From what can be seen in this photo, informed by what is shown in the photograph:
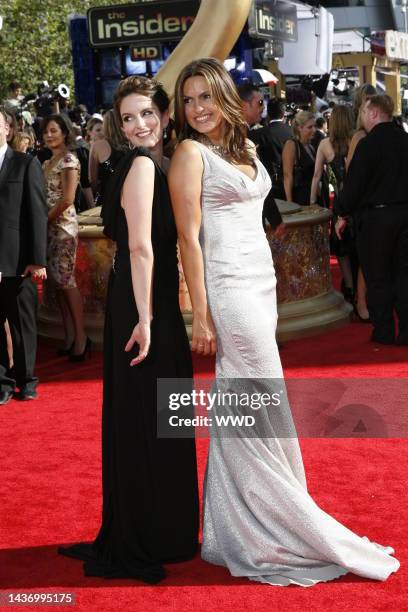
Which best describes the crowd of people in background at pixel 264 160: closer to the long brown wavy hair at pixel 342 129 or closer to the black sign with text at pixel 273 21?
the long brown wavy hair at pixel 342 129

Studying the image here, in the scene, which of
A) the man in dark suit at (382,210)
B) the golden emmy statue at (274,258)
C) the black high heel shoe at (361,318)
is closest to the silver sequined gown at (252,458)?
the man in dark suit at (382,210)

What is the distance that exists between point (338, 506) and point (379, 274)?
10.9 feet

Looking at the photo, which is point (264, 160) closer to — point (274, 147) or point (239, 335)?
point (274, 147)

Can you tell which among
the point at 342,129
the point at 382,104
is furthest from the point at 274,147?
the point at 382,104

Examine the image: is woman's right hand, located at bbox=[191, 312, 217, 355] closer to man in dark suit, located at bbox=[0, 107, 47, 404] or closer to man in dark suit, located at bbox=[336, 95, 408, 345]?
man in dark suit, located at bbox=[0, 107, 47, 404]

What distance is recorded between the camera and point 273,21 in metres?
16.1

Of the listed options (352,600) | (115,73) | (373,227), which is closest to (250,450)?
(352,600)

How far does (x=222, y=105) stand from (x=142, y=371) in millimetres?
951

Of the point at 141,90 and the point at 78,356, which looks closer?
the point at 141,90

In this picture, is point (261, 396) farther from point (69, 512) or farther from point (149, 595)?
point (69, 512)

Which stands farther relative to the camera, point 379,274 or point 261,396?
point 379,274

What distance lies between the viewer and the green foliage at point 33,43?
35375 mm

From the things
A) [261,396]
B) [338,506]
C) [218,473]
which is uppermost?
[261,396]

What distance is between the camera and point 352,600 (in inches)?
139
